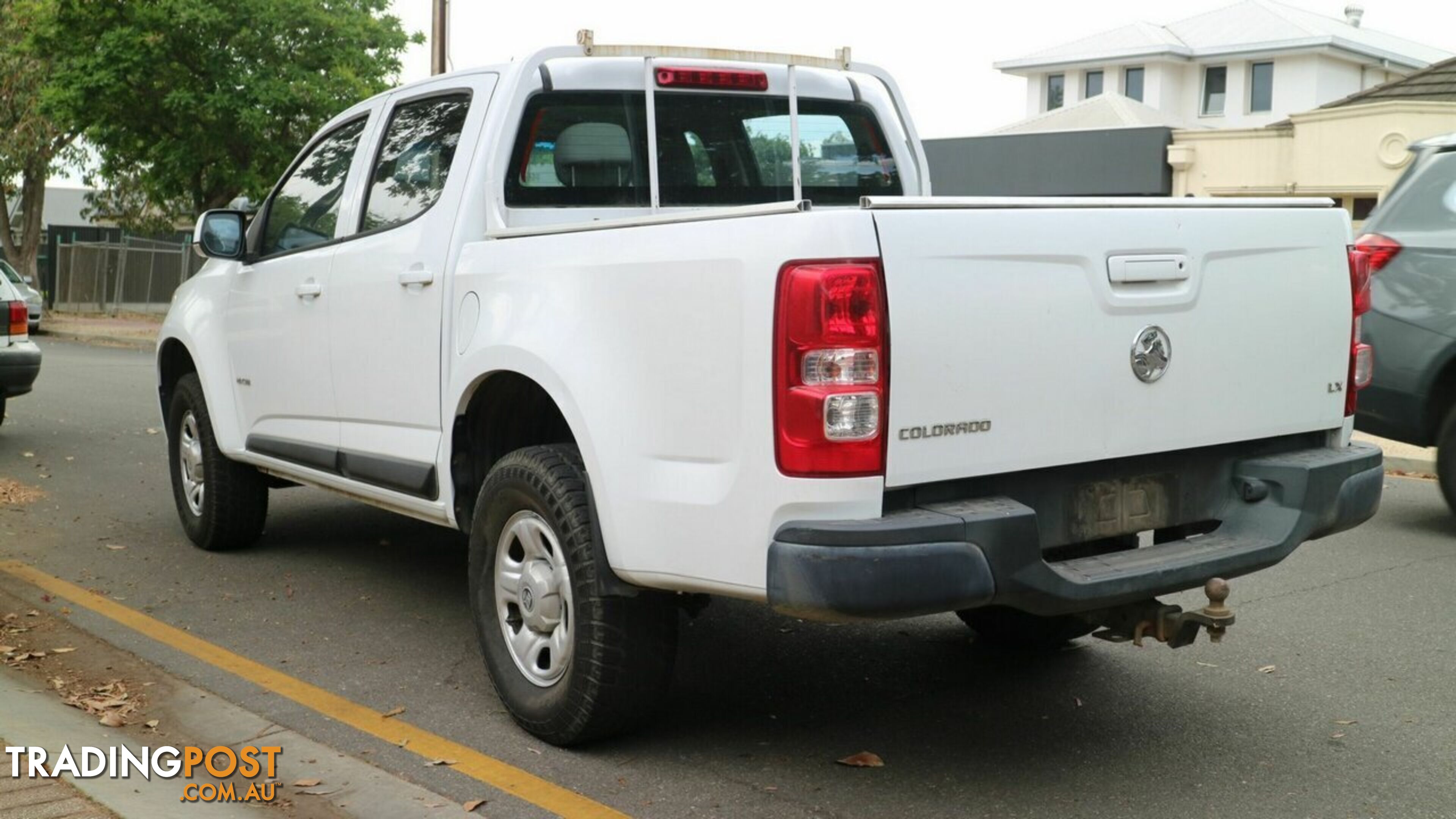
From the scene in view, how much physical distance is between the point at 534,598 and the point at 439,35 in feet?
55.0

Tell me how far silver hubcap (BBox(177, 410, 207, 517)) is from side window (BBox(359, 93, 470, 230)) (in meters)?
2.02

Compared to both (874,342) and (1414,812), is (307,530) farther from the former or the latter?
(1414,812)

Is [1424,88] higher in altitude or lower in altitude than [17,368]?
higher

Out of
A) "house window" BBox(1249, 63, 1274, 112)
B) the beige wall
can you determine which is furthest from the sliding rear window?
"house window" BBox(1249, 63, 1274, 112)

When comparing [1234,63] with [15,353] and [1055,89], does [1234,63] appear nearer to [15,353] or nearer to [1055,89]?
[1055,89]

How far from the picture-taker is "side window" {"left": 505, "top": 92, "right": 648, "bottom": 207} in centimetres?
538

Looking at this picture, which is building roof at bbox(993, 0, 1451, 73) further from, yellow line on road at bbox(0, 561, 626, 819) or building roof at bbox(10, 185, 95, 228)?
yellow line on road at bbox(0, 561, 626, 819)

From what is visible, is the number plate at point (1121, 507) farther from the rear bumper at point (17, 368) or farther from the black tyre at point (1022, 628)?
the rear bumper at point (17, 368)

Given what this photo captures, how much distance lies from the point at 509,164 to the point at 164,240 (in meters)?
45.6

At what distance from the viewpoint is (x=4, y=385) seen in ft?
36.8

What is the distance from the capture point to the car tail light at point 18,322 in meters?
11.3

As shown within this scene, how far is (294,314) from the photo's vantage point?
629cm

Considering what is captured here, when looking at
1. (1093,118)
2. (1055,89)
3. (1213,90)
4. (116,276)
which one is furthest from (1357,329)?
(1055,89)

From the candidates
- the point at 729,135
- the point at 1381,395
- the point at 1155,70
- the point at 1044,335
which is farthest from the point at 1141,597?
the point at 1155,70
